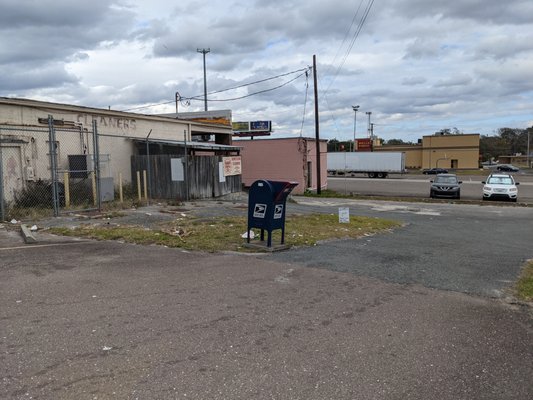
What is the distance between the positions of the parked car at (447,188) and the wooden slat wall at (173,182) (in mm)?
15902

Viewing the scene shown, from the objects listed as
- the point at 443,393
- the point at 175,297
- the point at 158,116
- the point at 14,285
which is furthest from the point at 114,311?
the point at 158,116

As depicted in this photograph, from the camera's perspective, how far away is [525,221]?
55.5ft

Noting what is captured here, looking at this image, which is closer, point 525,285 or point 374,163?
point 525,285

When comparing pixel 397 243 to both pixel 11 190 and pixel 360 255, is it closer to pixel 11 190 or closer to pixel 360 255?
pixel 360 255

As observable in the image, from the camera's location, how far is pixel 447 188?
2939 cm

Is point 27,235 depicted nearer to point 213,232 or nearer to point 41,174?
point 213,232

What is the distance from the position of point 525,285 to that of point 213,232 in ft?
20.3

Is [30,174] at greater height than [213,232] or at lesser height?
→ greater

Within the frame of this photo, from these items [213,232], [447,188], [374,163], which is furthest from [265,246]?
[374,163]

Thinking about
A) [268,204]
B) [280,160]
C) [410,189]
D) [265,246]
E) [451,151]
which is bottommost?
[410,189]

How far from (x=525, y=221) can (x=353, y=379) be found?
1581cm

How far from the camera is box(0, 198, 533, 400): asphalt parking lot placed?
3.56 metres

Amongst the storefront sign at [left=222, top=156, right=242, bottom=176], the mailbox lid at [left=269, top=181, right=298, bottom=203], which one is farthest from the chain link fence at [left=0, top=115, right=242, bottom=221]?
the mailbox lid at [left=269, top=181, right=298, bottom=203]

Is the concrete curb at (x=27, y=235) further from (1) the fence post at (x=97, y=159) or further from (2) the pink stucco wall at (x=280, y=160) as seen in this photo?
(2) the pink stucco wall at (x=280, y=160)
